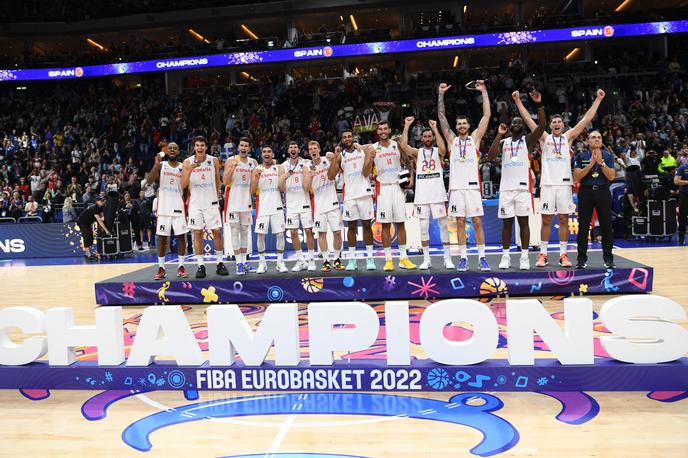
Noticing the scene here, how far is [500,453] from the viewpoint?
338 centimetres

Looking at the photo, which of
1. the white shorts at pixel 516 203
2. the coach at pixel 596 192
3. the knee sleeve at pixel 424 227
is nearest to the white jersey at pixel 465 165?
the white shorts at pixel 516 203

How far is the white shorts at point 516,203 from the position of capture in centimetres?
734

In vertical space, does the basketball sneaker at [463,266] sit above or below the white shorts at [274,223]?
below

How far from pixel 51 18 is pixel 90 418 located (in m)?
30.0

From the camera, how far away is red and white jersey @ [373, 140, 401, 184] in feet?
25.1

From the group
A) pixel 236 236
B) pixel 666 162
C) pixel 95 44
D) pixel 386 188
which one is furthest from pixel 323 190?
pixel 95 44

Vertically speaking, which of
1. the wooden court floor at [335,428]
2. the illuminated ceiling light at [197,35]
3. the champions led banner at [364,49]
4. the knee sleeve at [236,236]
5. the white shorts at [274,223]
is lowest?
the wooden court floor at [335,428]

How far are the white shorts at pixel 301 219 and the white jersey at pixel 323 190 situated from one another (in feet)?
0.53

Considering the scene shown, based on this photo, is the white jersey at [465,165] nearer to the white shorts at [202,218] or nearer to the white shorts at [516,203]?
the white shorts at [516,203]

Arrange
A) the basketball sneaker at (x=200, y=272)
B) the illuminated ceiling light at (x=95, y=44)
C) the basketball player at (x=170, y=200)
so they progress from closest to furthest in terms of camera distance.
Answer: the basketball player at (x=170, y=200)
the basketball sneaker at (x=200, y=272)
the illuminated ceiling light at (x=95, y=44)

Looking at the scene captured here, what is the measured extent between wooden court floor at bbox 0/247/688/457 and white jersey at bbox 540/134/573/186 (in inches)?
146

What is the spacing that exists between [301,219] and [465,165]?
2.38m

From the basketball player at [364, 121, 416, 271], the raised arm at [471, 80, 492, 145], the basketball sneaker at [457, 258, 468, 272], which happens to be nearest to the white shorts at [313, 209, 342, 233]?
the basketball player at [364, 121, 416, 271]

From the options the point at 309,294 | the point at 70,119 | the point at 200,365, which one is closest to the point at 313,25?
the point at 70,119
